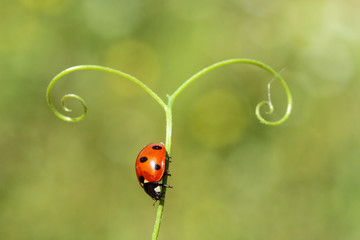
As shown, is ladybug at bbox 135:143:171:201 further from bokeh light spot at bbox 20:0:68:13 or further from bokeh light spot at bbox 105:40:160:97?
bokeh light spot at bbox 20:0:68:13

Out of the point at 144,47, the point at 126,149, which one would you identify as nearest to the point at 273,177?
the point at 126,149

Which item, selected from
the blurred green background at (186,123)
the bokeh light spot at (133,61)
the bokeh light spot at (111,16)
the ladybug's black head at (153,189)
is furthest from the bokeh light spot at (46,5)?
the ladybug's black head at (153,189)

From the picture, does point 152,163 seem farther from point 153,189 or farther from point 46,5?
point 46,5

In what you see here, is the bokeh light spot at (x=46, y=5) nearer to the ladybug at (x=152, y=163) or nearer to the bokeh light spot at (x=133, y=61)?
the bokeh light spot at (x=133, y=61)

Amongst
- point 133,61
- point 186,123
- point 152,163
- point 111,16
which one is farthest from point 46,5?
point 152,163

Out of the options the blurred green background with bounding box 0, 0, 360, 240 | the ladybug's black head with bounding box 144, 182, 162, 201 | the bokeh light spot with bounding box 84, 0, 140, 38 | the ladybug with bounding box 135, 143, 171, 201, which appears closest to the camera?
the ladybug with bounding box 135, 143, 171, 201

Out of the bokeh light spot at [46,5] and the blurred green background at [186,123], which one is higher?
the bokeh light spot at [46,5]

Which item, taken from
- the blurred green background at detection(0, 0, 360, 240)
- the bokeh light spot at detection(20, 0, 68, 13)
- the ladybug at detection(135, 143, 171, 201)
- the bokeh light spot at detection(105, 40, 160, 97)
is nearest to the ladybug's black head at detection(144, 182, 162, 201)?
the ladybug at detection(135, 143, 171, 201)

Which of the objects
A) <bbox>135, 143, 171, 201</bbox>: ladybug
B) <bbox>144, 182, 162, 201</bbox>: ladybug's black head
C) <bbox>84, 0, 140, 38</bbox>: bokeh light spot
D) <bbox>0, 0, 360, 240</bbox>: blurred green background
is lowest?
<bbox>135, 143, 171, 201</bbox>: ladybug
